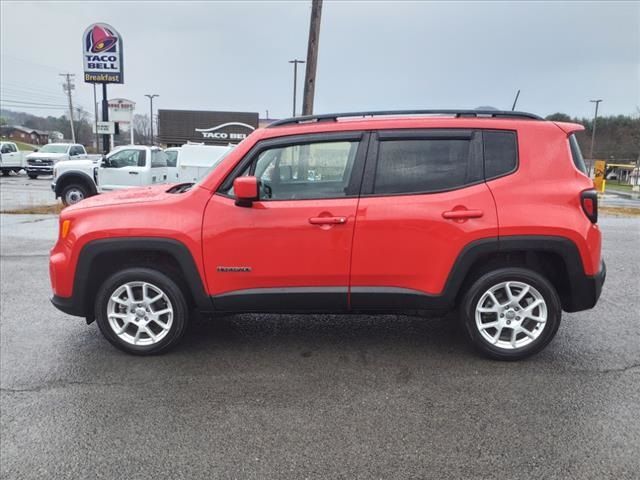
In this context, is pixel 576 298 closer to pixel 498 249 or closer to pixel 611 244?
pixel 498 249

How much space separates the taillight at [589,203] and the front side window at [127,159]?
504 inches

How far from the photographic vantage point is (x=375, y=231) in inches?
142

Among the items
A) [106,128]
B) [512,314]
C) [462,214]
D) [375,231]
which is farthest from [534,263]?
[106,128]

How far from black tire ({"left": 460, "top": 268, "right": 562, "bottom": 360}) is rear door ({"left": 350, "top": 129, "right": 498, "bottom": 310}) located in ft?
0.86

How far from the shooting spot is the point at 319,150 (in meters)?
3.80

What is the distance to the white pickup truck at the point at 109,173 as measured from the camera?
45.5 feet

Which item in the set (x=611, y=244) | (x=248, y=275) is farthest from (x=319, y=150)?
(x=611, y=244)

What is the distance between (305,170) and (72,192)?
42.3 ft

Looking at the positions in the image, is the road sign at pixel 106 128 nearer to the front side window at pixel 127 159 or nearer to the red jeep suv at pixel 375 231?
the front side window at pixel 127 159

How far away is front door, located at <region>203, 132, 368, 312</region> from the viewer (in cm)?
365

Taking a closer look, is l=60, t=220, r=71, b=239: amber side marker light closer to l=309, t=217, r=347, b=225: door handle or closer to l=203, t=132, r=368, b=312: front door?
l=203, t=132, r=368, b=312: front door

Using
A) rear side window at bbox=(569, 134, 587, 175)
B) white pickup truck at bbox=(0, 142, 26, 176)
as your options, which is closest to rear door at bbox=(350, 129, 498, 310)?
rear side window at bbox=(569, 134, 587, 175)

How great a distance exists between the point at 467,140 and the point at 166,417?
2.90 meters

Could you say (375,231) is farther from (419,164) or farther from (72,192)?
(72,192)
